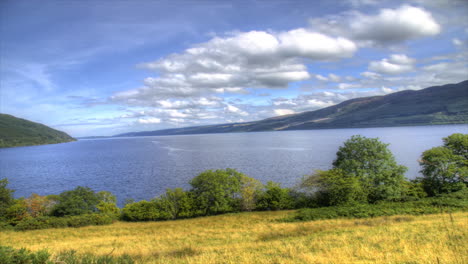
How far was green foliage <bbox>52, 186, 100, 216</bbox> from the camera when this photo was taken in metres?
40.6

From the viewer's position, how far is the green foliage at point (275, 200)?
39312mm

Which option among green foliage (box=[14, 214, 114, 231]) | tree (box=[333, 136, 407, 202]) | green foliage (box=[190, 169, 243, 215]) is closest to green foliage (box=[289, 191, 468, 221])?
tree (box=[333, 136, 407, 202])

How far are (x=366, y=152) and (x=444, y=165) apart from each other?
11.2 metres

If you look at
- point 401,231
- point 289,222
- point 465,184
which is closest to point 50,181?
point 289,222

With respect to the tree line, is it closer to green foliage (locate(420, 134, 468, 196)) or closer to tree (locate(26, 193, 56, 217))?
green foliage (locate(420, 134, 468, 196))

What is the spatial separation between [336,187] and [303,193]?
225 inches

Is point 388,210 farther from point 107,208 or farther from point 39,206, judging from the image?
point 39,206

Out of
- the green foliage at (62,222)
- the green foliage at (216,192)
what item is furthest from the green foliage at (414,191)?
the green foliage at (62,222)

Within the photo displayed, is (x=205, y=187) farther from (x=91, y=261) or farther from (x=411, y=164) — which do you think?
(x=411, y=164)

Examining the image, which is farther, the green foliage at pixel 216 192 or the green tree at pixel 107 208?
the green tree at pixel 107 208

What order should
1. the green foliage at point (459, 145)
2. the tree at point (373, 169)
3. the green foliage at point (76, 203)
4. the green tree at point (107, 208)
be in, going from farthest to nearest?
the green tree at point (107, 208) → the green foliage at point (76, 203) → the green foliage at point (459, 145) → the tree at point (373, 169)

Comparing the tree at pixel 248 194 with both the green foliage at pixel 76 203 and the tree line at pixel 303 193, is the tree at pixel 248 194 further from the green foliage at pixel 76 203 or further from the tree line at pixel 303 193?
the green foliage at pixel 76 203

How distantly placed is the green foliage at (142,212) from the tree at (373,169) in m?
29.2

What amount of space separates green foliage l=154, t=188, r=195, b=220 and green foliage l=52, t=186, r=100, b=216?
40.0 ft
